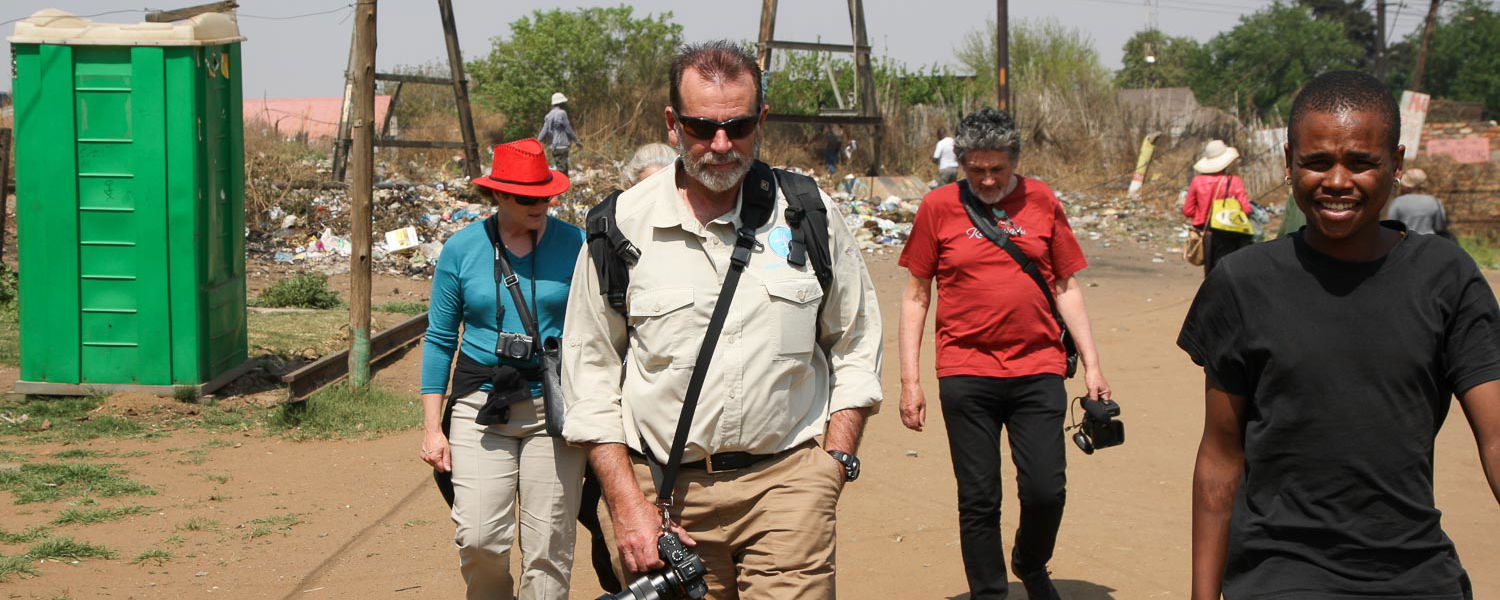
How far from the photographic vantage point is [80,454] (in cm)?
730

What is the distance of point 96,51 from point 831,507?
22.4ft

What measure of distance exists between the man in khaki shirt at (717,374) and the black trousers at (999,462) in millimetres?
1587

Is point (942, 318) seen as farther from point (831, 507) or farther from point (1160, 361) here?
point (1160, 361)

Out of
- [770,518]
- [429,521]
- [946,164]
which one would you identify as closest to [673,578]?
[770,518]

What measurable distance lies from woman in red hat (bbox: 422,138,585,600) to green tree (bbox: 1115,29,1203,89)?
75.2m

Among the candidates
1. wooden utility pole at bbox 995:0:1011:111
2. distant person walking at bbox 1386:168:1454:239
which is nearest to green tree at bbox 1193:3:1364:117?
wooden utility pole at bbox 995:0:1011:111

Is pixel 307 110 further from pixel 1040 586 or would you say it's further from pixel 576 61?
pixel 1040 586

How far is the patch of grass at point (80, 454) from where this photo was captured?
7250 millimetres

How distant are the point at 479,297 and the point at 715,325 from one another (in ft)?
5.52

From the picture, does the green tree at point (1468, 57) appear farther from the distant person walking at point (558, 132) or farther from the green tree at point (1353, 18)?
the distant person walking at point (558, 132)

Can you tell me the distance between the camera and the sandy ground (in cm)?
547

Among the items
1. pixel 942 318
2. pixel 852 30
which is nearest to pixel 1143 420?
pixel 942 318

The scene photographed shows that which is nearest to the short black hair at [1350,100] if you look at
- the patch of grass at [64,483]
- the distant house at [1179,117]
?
the patch of grass at [64,483]

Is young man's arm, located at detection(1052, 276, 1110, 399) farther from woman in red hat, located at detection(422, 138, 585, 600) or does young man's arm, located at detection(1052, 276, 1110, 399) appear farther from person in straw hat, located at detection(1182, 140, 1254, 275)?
person in straw hat, located at detection(1182, 140, 1254, 275)
